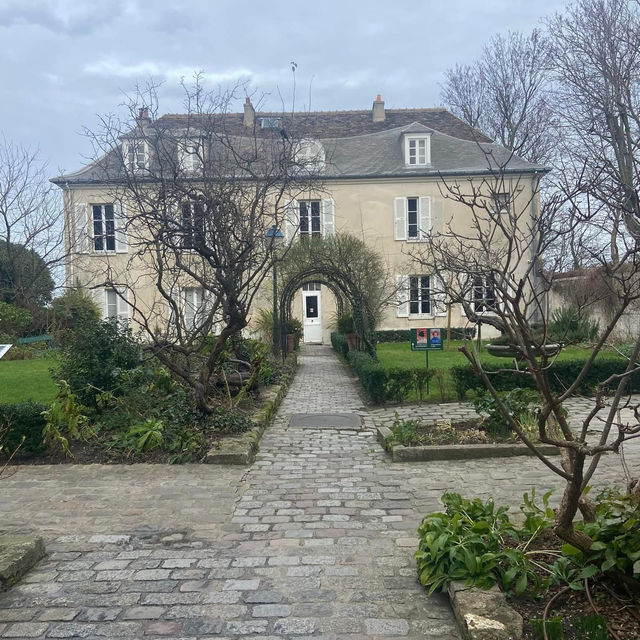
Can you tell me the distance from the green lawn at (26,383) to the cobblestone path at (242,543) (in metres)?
3.49

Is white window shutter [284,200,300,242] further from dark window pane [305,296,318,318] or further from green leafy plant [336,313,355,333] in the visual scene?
dark window pane [305,296,318,318]

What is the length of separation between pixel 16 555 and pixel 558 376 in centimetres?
861

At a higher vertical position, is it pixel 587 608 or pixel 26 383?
pixel 26 383

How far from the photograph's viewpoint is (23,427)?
6.09 meters

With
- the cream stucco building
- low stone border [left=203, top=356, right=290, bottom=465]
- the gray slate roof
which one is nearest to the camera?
low stone border [left=203, top=356, right=290, bottom=465]

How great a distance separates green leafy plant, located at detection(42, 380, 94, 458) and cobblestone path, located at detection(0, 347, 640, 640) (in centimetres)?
40

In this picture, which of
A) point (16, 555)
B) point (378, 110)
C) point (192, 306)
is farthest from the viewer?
point (378, 110)

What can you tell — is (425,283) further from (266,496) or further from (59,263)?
(266,496)

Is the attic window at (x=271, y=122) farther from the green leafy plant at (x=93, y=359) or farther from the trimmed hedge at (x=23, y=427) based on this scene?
the trimmed hedge at (x=23, y=427)

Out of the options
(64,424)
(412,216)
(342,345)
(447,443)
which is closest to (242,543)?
(447,443)

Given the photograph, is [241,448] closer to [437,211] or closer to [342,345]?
[342,345]

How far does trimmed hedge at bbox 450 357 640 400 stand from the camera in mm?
9180

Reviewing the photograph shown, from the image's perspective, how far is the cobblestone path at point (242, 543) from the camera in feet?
9.39

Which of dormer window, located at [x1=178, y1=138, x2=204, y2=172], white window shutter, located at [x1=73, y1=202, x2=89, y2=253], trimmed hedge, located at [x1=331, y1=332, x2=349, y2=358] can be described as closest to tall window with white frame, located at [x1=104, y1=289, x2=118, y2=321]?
white window shutter, located at [x1=73, y1=202, x2=89, y2=253]
